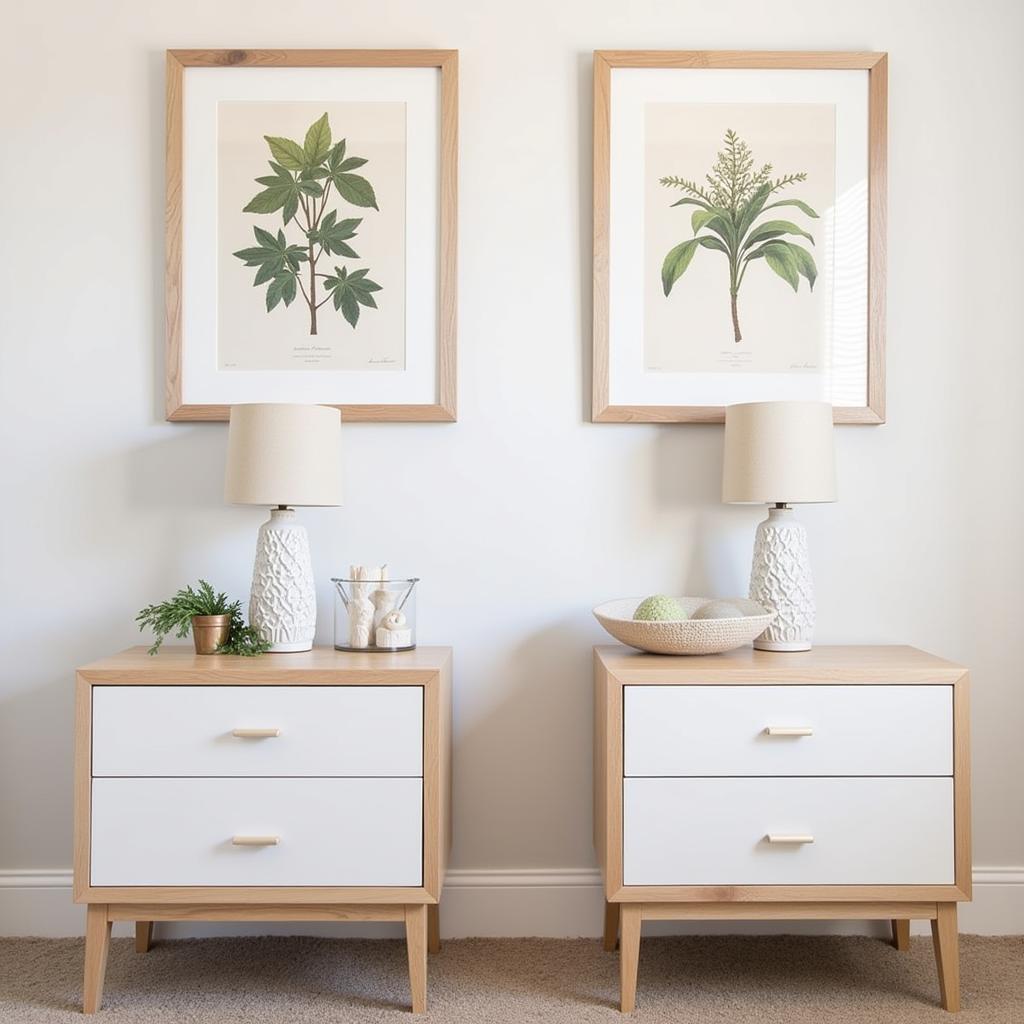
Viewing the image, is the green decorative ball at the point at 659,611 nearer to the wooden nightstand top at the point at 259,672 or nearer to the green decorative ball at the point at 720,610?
the green decorative ball at the point at 720,610

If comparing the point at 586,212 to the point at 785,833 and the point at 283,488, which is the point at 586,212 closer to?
the point at 283,488

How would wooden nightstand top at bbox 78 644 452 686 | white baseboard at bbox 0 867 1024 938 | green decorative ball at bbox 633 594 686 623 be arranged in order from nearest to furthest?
wooden nightstand top at bbox 78 644 452 686
green decorative ball at bbox 633 594 686 623
white baseboard at bbox 0 867 1024 938

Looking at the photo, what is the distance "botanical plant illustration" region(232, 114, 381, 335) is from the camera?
212cm

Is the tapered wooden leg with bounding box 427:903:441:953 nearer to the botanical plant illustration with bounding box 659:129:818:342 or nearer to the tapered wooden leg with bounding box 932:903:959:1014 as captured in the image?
the tapered wooden leg with bounding box 932:903:959:1014

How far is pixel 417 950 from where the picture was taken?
1737mm

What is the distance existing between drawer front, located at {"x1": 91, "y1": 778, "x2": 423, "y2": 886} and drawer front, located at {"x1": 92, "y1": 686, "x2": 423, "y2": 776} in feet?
0.08

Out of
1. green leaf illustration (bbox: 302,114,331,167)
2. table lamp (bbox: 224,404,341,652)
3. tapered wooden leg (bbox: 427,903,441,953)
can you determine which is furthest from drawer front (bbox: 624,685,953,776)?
green leaf illustration (bbox: 302,114,331,167)

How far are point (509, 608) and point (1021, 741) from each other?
1.23 metres

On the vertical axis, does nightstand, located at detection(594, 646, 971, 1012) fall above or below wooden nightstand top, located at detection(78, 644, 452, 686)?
below

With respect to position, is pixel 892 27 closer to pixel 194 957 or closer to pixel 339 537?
pixel 339 537

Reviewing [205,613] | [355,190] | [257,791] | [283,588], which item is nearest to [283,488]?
[283,588]

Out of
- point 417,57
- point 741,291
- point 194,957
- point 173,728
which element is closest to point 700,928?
point 194,957

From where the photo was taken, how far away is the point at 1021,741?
215 centimetres

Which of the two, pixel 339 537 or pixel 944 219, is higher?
pixel 944 219
